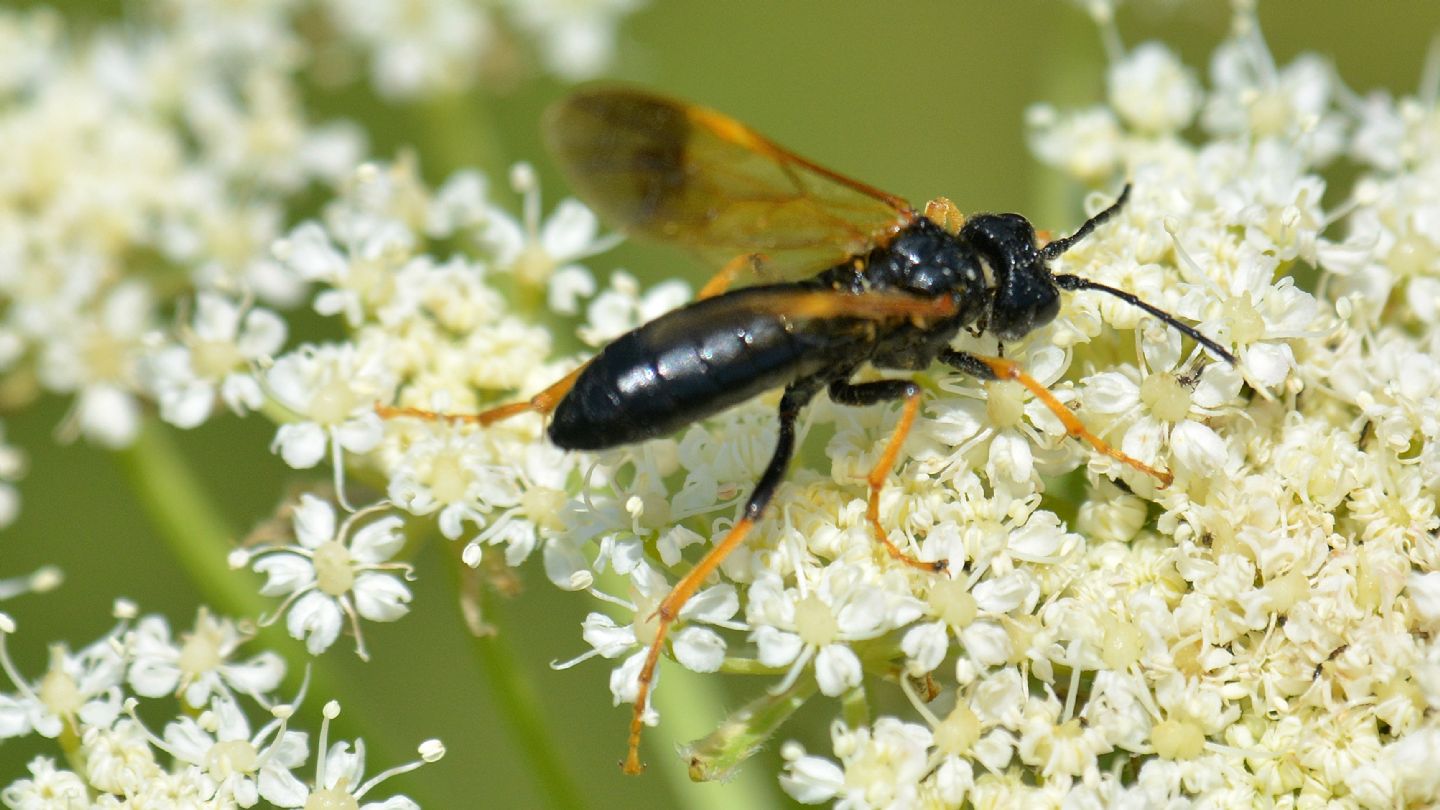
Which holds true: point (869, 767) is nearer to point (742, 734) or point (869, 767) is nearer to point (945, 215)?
point (742, 734)

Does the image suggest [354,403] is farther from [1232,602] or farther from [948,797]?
[1232,602]

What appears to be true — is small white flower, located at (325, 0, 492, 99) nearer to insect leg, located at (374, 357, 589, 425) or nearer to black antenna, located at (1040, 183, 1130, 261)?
insect leg, located at (374, 357, 589, 425)

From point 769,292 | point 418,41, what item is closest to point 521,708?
point 769,292

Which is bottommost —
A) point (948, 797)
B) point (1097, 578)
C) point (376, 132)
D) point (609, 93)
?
point (948, 797)

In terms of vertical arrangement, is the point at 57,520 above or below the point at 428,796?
above

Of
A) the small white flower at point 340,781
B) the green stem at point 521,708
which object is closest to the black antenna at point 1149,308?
the green stem at point 521,708

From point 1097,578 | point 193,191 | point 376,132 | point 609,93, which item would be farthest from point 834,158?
point 1097,578
